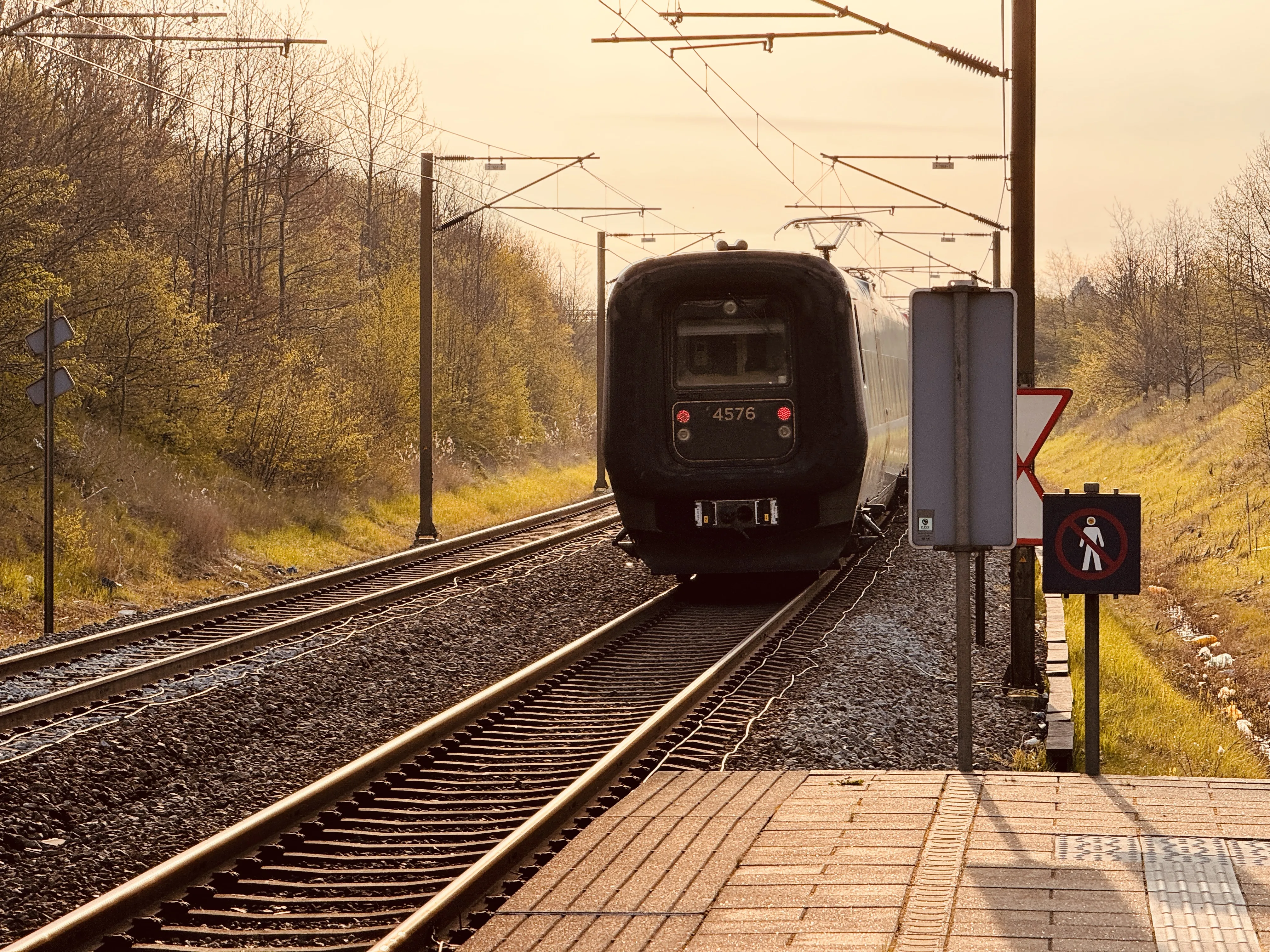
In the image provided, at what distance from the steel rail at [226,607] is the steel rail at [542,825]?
4839 mm

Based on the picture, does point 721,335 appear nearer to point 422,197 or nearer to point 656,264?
point 656,264

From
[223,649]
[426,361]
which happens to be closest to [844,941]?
[223,649]

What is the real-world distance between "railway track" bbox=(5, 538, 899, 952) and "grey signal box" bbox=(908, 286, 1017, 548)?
207cm

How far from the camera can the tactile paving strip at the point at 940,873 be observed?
4.54 m

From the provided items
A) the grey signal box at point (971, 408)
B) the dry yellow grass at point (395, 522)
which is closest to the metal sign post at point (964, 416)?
the grey signal box at point (971, 408)

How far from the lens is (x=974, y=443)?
6746 millimetres

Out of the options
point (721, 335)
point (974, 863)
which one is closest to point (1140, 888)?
point (974, 863)

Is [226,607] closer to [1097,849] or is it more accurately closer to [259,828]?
[259,828]

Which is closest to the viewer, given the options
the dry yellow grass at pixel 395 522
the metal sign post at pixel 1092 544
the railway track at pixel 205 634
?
the metal sign post at pixel 1092 544

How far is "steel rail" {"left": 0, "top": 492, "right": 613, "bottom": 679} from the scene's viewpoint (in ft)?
37.1

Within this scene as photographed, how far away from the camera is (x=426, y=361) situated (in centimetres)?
2447

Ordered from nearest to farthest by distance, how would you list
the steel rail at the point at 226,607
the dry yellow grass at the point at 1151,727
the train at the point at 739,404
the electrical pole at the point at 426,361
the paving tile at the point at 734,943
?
the paving tile at the point at 734,943 < the dry yellow grass at the point at 1151,727 < the steel rail at the point at 226,607 < the train at the point at 739,404 < the electrical pole at the point at 426,361

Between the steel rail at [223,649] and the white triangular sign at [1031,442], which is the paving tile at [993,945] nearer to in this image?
the white triangular sign at [1031,442]

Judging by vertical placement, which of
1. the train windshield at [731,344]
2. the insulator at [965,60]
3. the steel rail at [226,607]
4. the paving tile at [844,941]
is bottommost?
the paving tile at [844,941]
